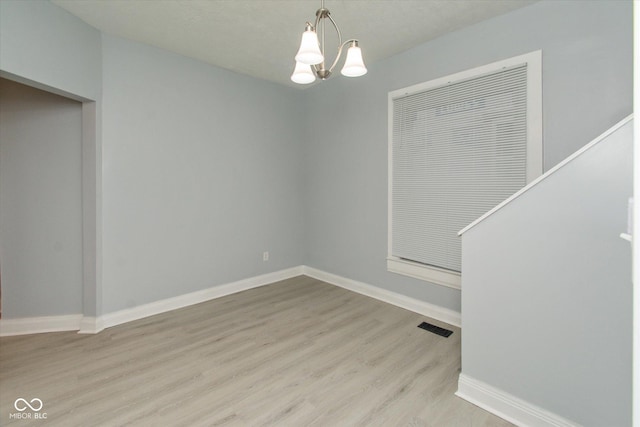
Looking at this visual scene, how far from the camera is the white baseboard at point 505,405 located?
157 cm

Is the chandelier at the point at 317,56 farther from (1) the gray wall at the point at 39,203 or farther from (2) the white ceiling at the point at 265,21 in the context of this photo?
(1) the gray wall at the point at 39,203

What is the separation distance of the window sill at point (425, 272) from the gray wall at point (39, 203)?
3179 millimetres

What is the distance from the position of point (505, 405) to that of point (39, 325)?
12.5ft

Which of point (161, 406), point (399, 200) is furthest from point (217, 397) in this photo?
point (399, 200)

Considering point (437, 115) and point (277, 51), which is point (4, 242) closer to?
point (277, 51)

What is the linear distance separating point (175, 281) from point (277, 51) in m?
2.73

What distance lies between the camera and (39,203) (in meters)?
2.72

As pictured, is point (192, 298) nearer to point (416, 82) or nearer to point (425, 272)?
point (425, 272)

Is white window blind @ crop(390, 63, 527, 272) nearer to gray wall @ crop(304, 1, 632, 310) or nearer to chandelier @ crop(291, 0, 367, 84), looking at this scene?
gray wall @ crop(304, 1, 632, 310)

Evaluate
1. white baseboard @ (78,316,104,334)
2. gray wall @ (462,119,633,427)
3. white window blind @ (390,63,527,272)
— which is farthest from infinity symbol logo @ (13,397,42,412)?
white window blind @ (390,63,527,272)

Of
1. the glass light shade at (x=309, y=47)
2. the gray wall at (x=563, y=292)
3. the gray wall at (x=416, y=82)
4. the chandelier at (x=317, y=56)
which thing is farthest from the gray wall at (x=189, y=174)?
the gray wall at (x=563, y=292)

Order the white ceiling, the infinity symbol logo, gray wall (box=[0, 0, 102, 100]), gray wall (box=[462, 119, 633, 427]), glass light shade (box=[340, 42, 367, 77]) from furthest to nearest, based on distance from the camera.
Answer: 1. the white ceiling
2. gray wall (box=[0, 0, 102, 100])
3. the infinity symbol logo
4. glass light shade (box=[340, 42, 367, 77])
5. gray wall (box=[462, 119, 633, 427])

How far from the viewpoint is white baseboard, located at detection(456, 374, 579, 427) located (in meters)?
1.57

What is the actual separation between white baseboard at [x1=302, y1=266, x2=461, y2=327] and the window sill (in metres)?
0.26
